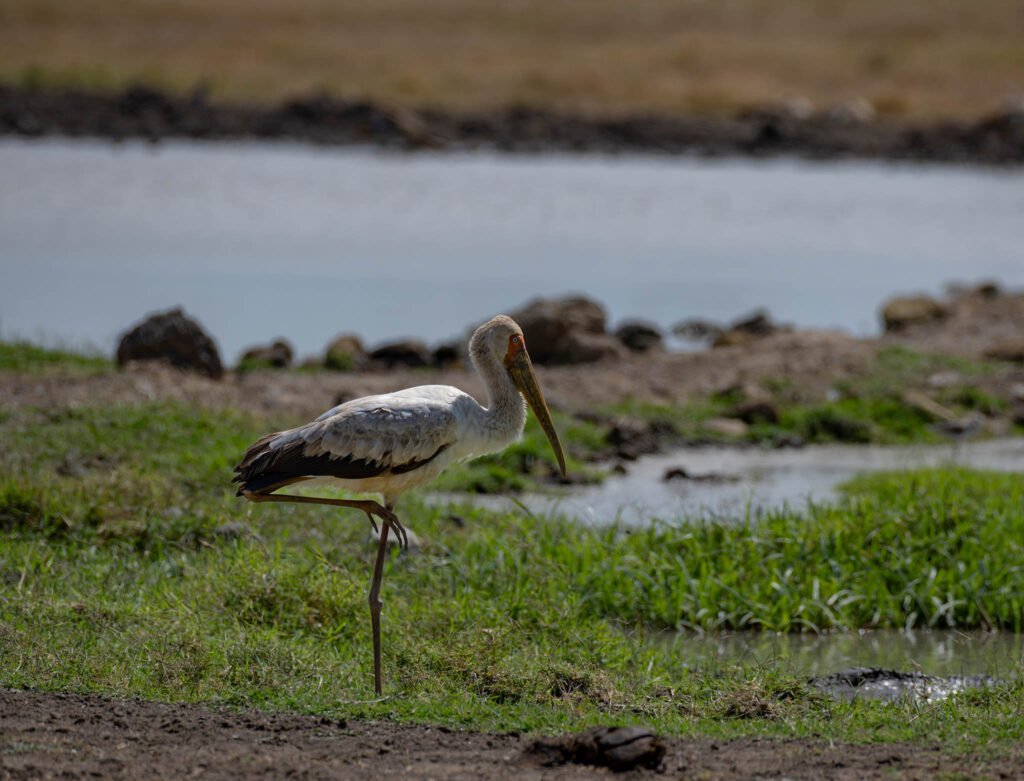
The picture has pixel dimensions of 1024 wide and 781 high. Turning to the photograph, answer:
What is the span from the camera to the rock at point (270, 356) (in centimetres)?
1352

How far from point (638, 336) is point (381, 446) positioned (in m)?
9.32

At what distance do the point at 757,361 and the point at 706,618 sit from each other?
628cm

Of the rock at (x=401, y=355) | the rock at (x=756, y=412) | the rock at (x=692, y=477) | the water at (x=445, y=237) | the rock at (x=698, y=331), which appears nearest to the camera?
the rock at (x=692, y=477)

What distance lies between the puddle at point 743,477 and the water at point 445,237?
5608 millimetres

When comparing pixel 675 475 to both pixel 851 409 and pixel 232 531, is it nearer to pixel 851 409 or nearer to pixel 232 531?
pixel 851 409

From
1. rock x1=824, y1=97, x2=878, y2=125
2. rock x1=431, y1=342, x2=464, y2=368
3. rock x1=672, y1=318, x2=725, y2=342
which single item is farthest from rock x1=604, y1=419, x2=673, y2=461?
rock x1=824, y1=97, x2=878, y2=125

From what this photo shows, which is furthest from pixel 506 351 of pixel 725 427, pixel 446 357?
pixel 446 357

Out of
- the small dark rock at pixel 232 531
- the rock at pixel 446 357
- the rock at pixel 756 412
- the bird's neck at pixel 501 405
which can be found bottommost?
the small dark rock at pixel 232 531

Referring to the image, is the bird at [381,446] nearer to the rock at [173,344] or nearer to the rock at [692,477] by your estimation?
the rock at [692,477]

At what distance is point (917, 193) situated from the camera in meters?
32.2

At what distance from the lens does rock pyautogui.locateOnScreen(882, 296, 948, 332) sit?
1697 centimetres

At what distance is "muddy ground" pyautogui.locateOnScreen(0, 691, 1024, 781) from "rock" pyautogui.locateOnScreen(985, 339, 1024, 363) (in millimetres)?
9527

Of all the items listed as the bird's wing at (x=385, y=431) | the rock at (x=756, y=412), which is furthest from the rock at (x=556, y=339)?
the bird's wing at (x=385, y=431)

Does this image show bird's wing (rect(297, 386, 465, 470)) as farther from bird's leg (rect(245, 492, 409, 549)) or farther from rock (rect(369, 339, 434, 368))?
rock (rect(369, 339, 434, 368))
